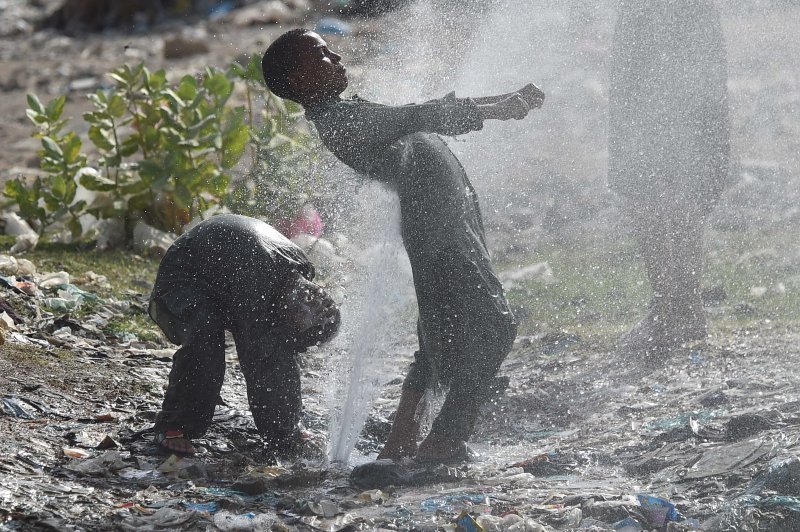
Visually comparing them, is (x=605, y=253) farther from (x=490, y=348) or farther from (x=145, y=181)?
(x=490, y=348)

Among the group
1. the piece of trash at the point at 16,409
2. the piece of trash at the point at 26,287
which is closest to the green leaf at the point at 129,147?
the piece of trash at the point at 26,287

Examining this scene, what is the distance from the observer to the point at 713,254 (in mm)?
6867

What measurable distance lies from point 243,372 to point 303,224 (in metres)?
2.62

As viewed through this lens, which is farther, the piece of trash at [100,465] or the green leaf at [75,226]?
the green leaf at [75,226]

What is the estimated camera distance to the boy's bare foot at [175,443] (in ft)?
12.6

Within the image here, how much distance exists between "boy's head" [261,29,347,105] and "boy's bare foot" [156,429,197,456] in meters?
1.27

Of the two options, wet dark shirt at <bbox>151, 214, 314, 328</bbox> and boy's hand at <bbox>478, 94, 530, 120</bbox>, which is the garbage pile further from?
boy's hand at <bbox>478, 94, 530, 120</bbox>

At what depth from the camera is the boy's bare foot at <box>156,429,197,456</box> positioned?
385 centimetres

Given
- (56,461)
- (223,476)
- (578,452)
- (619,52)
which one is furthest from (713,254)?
(56,461)

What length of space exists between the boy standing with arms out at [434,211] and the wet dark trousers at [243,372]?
1.63 feet

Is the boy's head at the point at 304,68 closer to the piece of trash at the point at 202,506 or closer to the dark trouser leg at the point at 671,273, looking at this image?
the piece of trash at the point at 202,506

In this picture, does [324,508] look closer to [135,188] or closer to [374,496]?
[374,496]

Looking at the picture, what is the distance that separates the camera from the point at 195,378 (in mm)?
3842

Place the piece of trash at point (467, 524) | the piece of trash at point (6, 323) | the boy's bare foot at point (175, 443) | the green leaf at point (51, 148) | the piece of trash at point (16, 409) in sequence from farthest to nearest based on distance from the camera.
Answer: the green leaf at point (51, 148), the piece of trash at point (6, 323), the piece of trash at point (16, 409), the boy's bare foot at point (175, 443), the piece of trash at point (467, 524)
